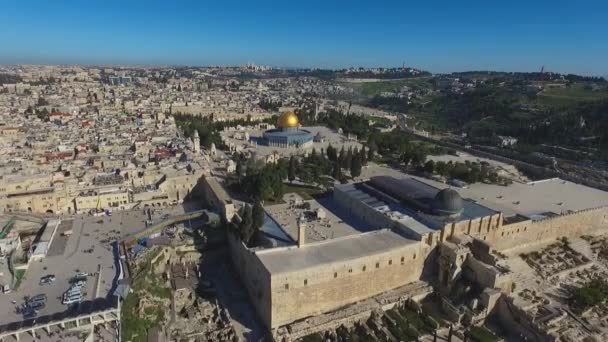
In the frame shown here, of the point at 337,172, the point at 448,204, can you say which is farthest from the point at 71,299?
the point at 337,172

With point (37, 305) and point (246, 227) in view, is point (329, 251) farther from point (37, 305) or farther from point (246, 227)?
point (37, 305)

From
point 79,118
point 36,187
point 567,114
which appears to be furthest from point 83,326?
point 567,114

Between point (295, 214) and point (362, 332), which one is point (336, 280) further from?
A: point (295, 214)

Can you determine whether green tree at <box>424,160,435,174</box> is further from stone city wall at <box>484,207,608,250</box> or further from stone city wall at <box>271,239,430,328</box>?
stone city wall at <box>271,239,430,328</box>

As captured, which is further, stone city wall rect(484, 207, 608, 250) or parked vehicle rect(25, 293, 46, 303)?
stone city wall rect(484, 207, 608, 250)

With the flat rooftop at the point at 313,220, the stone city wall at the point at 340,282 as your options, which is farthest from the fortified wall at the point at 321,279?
the flat rooftop at the point at 313,220

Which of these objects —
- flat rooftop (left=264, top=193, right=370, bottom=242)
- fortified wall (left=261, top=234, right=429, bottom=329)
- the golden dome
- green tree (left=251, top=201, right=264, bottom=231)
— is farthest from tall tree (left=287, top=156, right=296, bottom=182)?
fortified wall (left=261, top=234, right=429, bottom=329)
